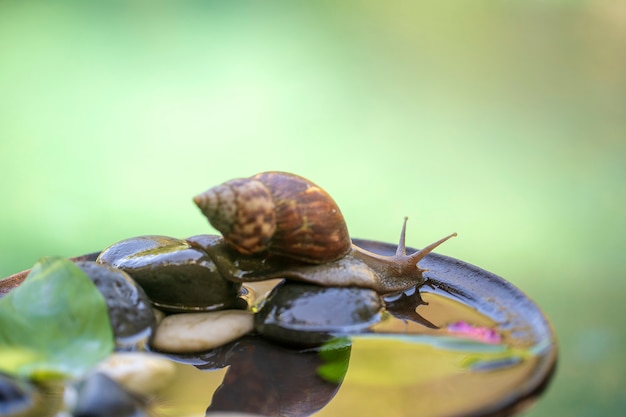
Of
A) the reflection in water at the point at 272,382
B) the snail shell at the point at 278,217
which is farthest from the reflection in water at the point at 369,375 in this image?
the snail shell at the point at 278,217

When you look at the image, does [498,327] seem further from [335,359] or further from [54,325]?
[54,325]

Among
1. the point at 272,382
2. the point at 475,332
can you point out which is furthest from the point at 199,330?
the point at 475,332

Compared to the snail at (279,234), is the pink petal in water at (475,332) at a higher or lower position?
lower

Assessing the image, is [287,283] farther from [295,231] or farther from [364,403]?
[364,403]

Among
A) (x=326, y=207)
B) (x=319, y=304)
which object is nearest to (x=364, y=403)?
(x=319, y=304)

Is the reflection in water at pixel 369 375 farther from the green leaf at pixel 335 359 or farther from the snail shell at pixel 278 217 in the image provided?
the snail shell at pixel 278 217

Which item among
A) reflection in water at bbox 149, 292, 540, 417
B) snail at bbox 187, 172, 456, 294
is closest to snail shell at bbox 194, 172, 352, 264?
snail at bbox 187, 172, 456, 294

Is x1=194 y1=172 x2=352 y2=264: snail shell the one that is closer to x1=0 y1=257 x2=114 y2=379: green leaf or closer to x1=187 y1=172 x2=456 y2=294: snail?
x1=187 y1=172 x2=456 y2=294: snail

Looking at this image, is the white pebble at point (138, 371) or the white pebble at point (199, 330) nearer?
the white pebble at point (138, 371)
